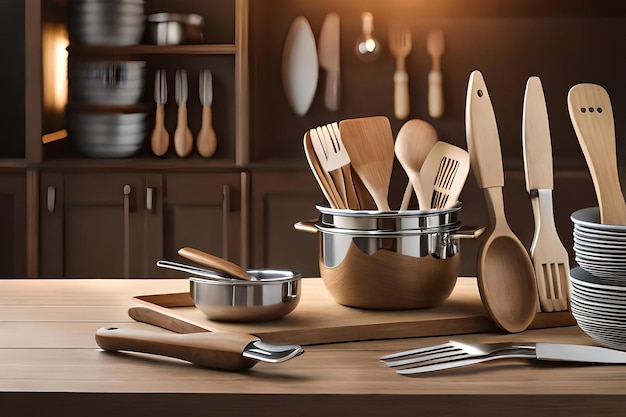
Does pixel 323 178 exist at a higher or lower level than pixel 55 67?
lower

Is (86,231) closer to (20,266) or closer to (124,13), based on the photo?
(20,266)

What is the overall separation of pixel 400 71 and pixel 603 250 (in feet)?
8.70

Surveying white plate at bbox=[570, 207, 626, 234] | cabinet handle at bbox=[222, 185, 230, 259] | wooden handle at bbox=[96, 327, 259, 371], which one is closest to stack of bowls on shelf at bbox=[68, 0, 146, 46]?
cabinet handle at bbox=[222, 185, 230, 259]

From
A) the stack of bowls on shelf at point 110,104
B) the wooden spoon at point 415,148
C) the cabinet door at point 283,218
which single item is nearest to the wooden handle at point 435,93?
the cabinet door at point 283,218

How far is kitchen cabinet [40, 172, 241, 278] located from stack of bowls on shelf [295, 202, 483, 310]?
2.13m

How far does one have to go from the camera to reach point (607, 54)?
3619 millimetres

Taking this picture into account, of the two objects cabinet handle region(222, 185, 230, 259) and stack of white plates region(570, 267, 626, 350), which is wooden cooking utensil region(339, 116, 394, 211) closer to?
stack of white plates region(570, 267, 626, 350)

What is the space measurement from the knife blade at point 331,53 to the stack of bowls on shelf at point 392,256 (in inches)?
97.0

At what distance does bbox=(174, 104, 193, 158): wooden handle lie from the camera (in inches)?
136

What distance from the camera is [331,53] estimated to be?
3654 mm

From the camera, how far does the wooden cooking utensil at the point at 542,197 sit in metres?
1.19

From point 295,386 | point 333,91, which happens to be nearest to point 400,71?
point 333,91

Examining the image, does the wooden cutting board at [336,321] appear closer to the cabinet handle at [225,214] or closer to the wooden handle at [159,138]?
the cabinet handle at [225,214]

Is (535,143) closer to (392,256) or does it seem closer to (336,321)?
(392,256)
